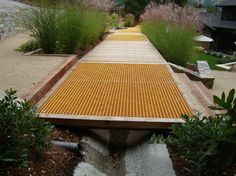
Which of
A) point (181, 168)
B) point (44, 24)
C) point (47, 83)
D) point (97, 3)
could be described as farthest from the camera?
point (97, 3)

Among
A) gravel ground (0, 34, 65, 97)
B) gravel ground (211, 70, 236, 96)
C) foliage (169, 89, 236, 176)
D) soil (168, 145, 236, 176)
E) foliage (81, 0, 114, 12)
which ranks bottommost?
gravel ground (211, 70, 236, 96)

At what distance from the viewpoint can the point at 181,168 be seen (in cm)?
245

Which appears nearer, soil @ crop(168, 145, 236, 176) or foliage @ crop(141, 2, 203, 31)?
soil @ crop(168, 145, 236, 176)

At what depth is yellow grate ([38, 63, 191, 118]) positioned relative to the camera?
3391 mm

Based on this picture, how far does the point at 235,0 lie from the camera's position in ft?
92.5

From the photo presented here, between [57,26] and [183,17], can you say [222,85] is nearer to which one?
[183,17]

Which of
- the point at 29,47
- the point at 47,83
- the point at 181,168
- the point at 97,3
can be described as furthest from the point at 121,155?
the point at 97,3

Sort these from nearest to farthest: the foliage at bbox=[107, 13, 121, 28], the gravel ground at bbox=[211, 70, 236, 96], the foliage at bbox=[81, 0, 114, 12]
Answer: the foliage at bbox=[81, 0, 114, 12]
the gravel ground at bbox=[211, 70, 236, 96]
the foliage at bbox=[107, 13, 121, 28]

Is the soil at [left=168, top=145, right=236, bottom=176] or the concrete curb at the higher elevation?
the concrete curb

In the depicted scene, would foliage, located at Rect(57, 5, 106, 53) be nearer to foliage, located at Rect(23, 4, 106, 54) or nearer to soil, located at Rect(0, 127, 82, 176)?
foliage, located at Rect(23, 4, 106, 54)

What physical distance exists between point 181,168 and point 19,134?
1140 mm

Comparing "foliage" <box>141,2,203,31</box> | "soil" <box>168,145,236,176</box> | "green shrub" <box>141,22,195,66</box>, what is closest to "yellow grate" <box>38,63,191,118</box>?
"soil" <box>168,145,236,176</box>

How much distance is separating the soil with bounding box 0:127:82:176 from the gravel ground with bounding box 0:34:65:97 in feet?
4.08

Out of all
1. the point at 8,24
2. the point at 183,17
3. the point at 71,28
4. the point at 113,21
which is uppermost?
the point at 183,17
